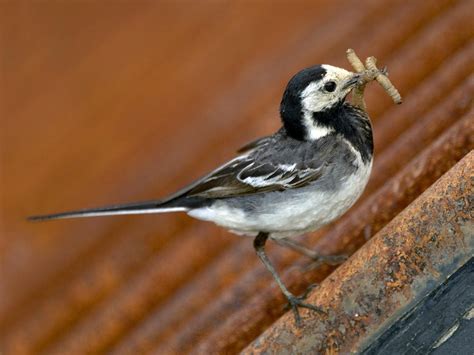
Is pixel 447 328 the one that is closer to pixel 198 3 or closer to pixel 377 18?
pixel 377 18

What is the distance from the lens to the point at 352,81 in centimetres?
284

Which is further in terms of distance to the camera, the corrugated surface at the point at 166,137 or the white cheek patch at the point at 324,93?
the corrugated surface at the point at 166,137

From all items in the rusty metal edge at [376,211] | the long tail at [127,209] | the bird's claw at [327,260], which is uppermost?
the long tail at [127,209]

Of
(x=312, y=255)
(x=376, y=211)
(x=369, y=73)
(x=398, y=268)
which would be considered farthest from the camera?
(x=312, y=255)

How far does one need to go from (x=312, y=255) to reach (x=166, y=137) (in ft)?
2.94

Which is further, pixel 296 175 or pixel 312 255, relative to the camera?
pixel 312 255

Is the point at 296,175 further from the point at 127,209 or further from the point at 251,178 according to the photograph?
the point at 127,209

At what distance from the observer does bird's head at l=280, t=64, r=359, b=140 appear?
9.20 ft

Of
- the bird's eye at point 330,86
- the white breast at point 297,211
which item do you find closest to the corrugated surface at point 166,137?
the white breast at point 297,211

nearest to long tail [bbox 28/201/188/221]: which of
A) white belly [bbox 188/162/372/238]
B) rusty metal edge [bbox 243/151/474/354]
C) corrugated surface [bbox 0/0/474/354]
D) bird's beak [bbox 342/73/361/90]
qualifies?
white belly [bbox 188/162/372/238]

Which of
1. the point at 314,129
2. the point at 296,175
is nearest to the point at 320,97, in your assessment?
the point at 314,129

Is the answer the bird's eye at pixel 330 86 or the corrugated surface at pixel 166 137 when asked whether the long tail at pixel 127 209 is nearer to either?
the corrugated surface at pixel 166 137

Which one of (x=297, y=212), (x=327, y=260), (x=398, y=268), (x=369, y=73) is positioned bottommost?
(x=327, y=260)

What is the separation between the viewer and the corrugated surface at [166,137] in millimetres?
3029
